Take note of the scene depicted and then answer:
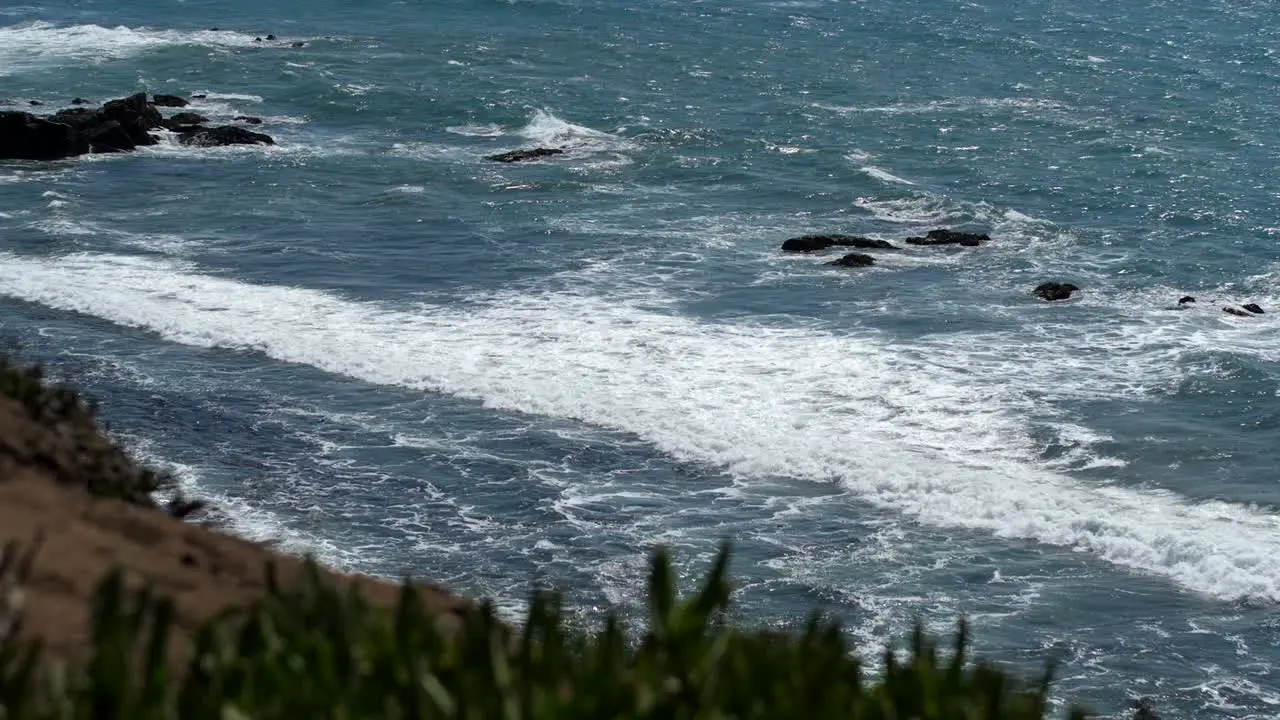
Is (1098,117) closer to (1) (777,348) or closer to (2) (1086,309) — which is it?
(2) (1086,309)

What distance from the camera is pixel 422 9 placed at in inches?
3187

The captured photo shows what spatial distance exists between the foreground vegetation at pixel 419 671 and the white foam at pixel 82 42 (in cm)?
5729

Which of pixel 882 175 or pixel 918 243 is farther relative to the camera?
pixel 882 175

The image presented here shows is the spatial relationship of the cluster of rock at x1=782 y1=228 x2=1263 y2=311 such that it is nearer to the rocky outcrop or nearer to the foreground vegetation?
the rocky outcrop

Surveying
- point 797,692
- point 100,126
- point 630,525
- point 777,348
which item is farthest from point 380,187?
point 797,692

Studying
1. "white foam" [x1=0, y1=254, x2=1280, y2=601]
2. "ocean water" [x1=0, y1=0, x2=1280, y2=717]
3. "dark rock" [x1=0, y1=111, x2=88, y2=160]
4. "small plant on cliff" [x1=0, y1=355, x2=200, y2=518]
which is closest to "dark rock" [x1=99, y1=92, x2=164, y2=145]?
"ocean water" [x1=0, y1=0, x2=1280, y2=717]

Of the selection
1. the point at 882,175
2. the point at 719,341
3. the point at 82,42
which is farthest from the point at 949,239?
the point at 82,42

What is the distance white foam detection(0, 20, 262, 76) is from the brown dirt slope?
A: 54.2m

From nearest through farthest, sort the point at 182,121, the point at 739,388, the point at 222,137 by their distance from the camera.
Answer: the point at 739,388 → the point at 222,137 → the point at 182,121

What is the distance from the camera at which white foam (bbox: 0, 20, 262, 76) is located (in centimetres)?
6025

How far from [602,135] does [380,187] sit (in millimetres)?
11512

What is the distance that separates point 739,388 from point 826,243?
12.1 metres

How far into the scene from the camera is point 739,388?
76.2 ft

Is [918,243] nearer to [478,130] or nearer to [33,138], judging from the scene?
[478,130]
